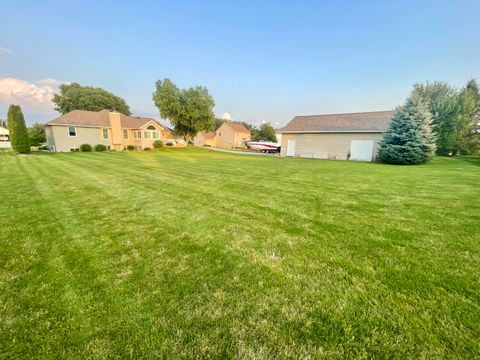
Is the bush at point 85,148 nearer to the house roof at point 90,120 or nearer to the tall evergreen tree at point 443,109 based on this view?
the house roof at point 90,120

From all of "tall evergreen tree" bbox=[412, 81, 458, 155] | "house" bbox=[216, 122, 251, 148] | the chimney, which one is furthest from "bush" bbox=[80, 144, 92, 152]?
"tall evergreen tree" bbox=[412, 81, 458, 155]

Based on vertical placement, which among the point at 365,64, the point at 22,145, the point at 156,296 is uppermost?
the point at 365,64

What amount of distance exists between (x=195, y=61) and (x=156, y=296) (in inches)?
934

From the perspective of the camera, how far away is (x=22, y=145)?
63.8 feet

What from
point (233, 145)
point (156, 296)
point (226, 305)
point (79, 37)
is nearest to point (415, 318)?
point (226, 305)

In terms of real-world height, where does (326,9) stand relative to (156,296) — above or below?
above

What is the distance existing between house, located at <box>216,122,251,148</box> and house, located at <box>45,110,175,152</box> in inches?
824

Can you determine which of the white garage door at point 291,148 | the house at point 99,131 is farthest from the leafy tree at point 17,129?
the white garage door at point 291,148

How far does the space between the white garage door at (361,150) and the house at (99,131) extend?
25.7m

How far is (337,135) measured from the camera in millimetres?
20781

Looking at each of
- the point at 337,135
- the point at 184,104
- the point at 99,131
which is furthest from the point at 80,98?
the point at 337,135

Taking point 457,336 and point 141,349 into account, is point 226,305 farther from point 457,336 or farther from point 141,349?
point 457,336

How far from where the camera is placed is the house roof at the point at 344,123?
63.4ft

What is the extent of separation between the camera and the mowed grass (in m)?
1.64
